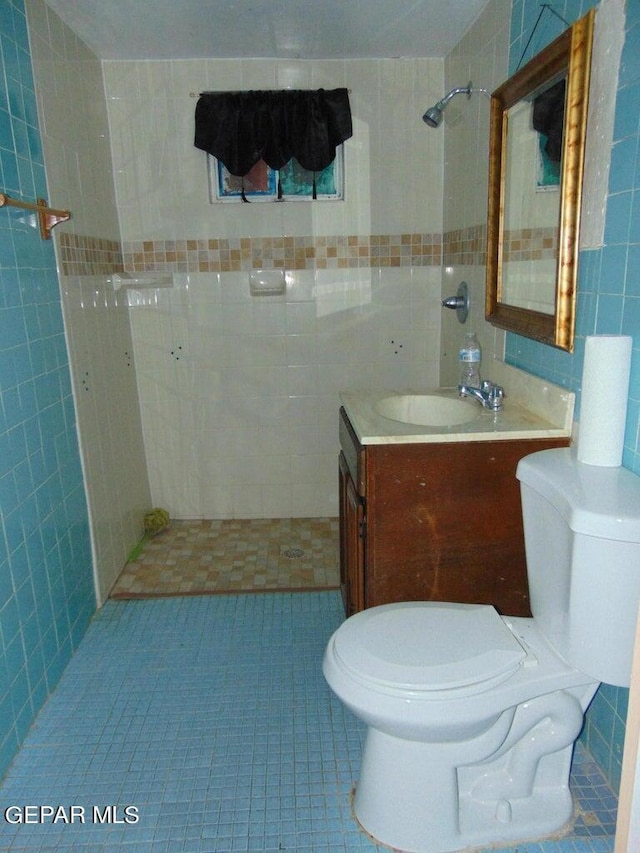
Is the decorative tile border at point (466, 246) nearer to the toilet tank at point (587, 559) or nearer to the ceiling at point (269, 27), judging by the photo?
the ceiling at point (269, 27)

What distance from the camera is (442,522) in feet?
5.75

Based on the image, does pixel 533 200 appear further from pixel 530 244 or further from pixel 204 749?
pixel 204 749

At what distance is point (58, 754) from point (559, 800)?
1319mm

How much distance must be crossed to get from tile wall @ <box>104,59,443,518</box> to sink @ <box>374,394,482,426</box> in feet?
3.26

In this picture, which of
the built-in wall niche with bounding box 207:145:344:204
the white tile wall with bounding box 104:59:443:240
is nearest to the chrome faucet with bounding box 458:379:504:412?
the white tile wall with bounding box 104:59:443:240

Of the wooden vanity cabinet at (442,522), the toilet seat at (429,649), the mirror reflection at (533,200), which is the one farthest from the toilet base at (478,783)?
the mirror reflection at (533,200)

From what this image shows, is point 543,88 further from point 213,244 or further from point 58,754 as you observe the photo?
point 58,754

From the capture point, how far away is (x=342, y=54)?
273cm

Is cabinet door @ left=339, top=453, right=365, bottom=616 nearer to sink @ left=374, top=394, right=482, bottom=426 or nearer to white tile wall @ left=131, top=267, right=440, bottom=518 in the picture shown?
sink @ left=374, top=394, right=482, bottom=426

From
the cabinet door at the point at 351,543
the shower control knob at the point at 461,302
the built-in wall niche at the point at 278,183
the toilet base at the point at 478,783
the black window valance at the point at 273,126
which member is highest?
the black window valance at the point at 273,126

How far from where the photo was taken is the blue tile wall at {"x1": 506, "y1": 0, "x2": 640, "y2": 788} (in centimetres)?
136

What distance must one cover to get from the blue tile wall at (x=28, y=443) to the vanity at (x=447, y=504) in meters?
0.97

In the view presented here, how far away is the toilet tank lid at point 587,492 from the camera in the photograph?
121cm

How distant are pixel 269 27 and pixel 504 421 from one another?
178cm
